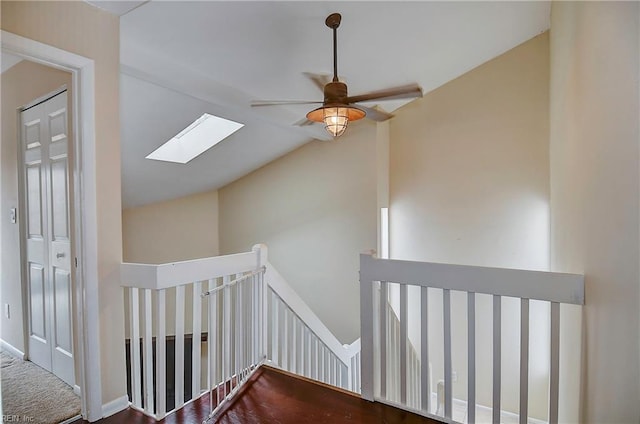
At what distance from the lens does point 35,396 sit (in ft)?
6.87

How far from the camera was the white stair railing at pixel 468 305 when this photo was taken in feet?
5.26

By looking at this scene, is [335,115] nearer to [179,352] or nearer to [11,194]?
[179,352]

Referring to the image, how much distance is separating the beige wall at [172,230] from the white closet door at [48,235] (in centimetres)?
211

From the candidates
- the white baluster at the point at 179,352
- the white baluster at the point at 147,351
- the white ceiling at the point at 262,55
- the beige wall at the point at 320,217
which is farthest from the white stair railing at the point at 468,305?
the beige wall at the point at 320,217

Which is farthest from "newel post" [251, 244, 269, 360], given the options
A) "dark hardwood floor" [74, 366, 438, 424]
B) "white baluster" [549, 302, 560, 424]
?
"white baluster" [549, 302, 560, 424]

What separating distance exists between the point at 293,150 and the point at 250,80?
1954 mm

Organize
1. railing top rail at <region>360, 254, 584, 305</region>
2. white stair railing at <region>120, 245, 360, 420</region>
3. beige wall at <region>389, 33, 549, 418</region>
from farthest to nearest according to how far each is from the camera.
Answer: beige wall at <region>389, 33, 549, 418</region>
white stair railing at <region>120, 245, 360, 420</region>
railing top rail at <region>360, 254, 584, 305</region>

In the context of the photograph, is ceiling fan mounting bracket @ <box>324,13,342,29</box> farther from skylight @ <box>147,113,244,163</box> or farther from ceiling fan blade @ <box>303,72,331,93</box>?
skylight @ <box>147,113,244,163</box>

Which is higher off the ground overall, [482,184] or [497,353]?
[482,184]

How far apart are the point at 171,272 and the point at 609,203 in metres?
2.07

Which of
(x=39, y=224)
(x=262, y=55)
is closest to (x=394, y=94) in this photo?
(x=262, y=55)

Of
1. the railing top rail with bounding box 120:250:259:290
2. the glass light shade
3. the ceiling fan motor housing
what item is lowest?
the railing top rail with bounding box 120:250:259:290

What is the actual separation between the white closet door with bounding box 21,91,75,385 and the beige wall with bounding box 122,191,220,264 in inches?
83.2

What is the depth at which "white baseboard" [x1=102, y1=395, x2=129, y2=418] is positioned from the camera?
6.47 ft
